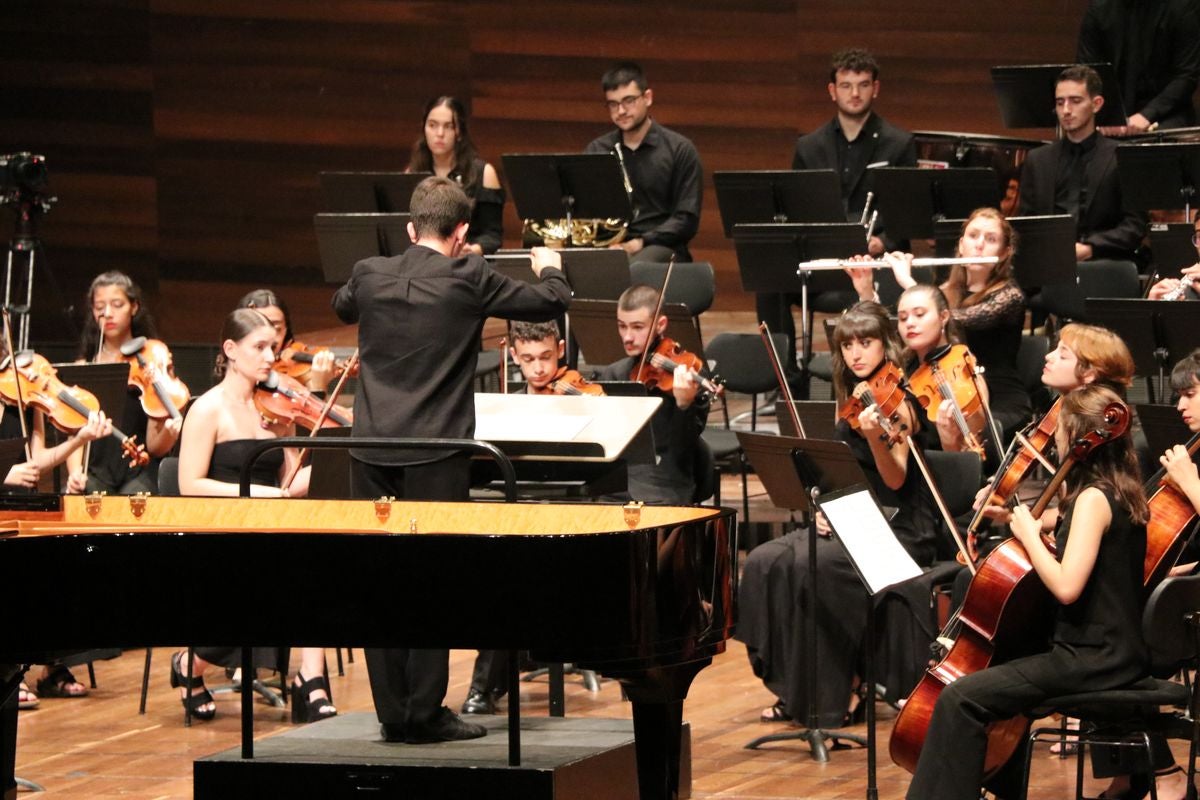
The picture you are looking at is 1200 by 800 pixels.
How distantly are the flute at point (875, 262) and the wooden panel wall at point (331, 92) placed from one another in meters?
2.86

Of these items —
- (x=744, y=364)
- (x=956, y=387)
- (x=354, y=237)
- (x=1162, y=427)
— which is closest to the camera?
(x=1162, y=427)

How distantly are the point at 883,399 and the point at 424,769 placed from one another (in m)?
2.13

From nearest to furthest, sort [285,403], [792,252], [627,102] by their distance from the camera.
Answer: [285,403] → [792,252] → [627,102]

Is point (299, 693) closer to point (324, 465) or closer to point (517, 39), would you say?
point (324, 465)

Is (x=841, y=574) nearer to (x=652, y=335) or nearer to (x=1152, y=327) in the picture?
(x=652, y=335)

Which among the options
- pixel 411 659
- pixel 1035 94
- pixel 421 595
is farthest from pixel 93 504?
pixel 1035 94

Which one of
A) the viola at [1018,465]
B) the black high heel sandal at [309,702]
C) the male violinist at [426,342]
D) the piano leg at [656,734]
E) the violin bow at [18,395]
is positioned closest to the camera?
the piano leg at [656,734]

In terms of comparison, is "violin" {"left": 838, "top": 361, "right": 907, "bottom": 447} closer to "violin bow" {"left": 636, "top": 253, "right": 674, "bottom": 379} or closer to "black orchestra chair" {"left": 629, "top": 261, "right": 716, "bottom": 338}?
"violin bow" {"left": 636, "top": 253, "right": 674, "bottom": 379}

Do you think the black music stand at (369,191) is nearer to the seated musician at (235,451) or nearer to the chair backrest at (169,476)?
the seated musician at (235,451)

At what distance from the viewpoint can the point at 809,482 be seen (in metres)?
4.85

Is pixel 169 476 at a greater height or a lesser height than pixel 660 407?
lesser

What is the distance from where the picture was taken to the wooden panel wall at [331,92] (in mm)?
9102

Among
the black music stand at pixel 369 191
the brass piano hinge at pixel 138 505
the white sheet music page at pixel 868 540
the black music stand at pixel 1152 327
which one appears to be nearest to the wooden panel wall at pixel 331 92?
the black music stand at pixel 369 191

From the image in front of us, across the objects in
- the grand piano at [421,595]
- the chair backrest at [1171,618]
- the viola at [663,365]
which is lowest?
the chair backrest at [1171,618]
